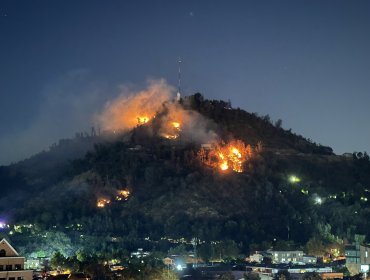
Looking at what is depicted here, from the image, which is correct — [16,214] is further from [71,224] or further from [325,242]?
[325,242]

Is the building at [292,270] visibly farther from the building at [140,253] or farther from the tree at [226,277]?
the building at [140,253]

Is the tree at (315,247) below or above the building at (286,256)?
above

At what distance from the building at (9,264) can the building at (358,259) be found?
72.2m

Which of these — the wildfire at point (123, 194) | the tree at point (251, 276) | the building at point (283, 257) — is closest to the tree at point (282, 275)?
the tree at point (251, 276)

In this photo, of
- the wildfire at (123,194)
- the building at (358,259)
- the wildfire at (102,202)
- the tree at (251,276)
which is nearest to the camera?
the tree at (251,276)

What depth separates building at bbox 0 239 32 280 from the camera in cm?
6850

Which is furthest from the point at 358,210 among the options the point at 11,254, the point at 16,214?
the point at 11,254

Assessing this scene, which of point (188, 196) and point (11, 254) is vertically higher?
point (188, 196)

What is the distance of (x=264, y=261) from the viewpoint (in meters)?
138

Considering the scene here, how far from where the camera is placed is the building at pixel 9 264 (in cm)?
6850

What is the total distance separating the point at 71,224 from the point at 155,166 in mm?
31016

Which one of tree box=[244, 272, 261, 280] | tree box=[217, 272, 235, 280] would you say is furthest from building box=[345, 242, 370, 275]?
tree box=[217, 272, 235, 280]

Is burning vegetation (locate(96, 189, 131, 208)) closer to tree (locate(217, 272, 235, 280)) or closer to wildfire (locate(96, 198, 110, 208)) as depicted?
wildfire (locate(96, 198, 110, 208))

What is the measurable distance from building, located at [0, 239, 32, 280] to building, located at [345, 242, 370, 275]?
72232 millimetres
